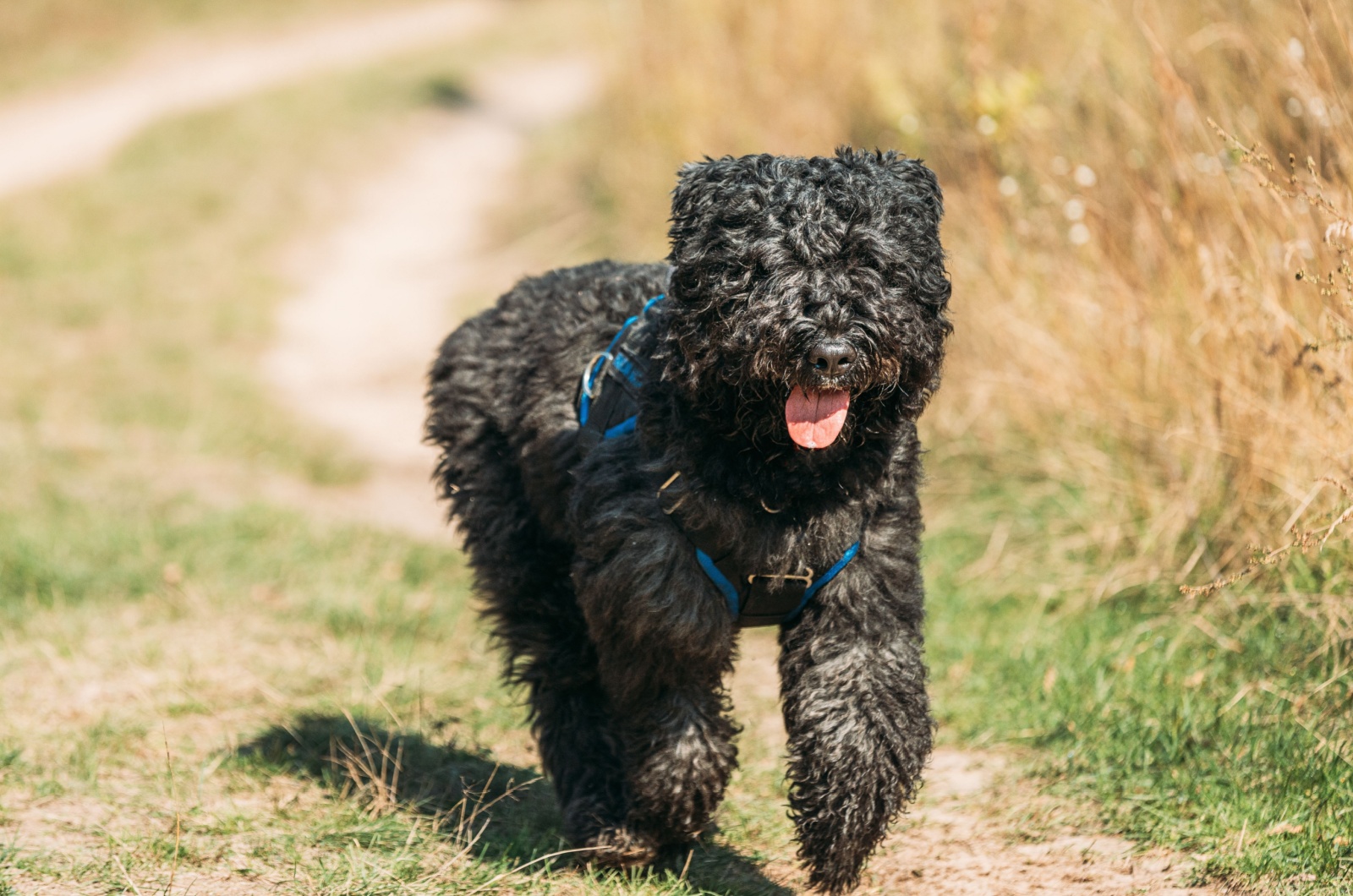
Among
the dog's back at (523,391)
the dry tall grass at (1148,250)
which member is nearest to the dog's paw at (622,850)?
the dog's back at (523,391)

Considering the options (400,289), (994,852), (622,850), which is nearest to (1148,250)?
(994,852)

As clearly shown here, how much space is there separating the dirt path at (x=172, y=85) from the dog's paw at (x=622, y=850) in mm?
13394

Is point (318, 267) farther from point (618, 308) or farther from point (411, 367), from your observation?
point (618, 308)

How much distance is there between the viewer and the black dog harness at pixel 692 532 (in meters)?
3.47

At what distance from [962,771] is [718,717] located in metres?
1.28

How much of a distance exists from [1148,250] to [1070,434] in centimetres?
86

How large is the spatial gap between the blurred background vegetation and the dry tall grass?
21 mm

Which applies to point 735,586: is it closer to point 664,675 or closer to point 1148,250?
point 664,675

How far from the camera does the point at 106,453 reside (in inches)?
335

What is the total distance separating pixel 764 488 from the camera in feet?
11.1

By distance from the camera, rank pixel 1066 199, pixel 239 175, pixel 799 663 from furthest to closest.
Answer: pixel 239 175, pixel 1066 199, pixel 799 663

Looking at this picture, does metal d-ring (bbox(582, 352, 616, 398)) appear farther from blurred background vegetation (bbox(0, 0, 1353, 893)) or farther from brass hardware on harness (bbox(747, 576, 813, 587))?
blurred background vegetation (bbox(0, 0, 1353, 893))

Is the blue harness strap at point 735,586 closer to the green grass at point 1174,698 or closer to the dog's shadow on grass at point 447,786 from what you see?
the dog's shadow on grass at point 447,786

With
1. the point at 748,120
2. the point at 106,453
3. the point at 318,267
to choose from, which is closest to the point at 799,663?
the point at 106,453
